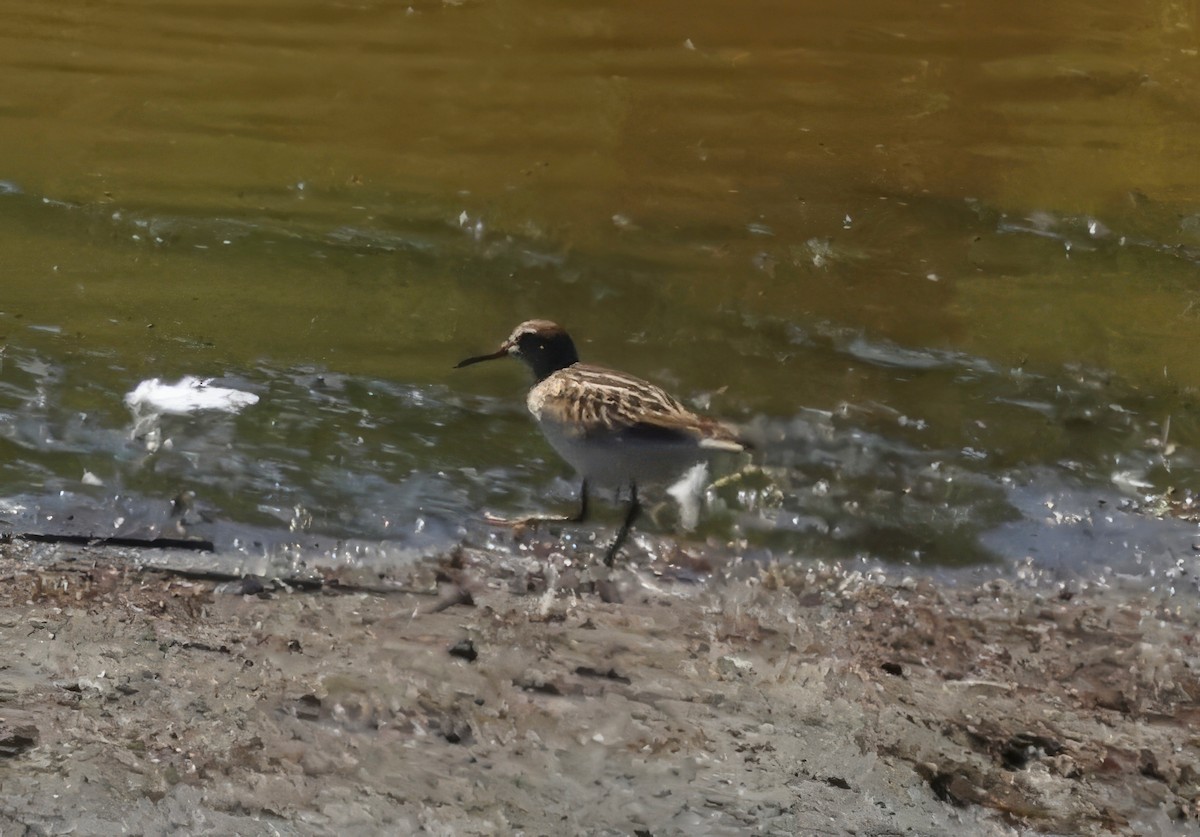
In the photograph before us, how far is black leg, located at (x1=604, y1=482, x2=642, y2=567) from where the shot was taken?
579cm

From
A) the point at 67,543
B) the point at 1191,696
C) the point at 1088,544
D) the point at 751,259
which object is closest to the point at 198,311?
the point at 67,543

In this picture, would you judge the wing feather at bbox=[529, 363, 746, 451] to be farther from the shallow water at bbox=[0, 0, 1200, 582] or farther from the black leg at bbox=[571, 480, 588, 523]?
the shallow water at bbox=[0, 0, 1200, 582]

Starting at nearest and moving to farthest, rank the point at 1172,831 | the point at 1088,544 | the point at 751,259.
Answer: the point at 1172,831 → the point at 1088,544 → the point at 751,259

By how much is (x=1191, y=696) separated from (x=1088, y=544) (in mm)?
1371

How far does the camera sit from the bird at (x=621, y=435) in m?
5.79

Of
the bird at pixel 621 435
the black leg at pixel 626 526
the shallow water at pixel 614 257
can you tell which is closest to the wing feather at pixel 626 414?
the bird at pixel 621 435

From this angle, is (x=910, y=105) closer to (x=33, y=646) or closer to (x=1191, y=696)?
(x=1191, y=696)

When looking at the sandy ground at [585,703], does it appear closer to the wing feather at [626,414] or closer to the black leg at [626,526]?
the black leg at [626,526]

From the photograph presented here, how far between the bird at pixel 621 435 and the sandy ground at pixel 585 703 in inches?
16.9

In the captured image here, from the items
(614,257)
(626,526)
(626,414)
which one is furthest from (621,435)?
(614,257)

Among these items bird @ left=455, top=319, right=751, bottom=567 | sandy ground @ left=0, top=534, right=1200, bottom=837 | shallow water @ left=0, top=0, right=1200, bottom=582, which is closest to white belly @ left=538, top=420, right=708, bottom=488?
bird @ left=455, top=319, right=751, bottom=567

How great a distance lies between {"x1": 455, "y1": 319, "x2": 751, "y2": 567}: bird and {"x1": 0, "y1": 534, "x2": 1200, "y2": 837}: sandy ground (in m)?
0.43

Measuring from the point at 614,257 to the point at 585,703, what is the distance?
15.5ft

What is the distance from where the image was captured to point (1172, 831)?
398 centimetres
